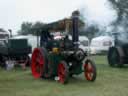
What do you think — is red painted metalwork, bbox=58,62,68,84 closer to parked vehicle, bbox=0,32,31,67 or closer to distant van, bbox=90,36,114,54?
parked vehicle, bbox=0,32,31,67

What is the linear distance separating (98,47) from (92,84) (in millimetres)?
21122

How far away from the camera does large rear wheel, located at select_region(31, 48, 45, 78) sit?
1319 cm

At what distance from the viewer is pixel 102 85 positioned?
453 inches

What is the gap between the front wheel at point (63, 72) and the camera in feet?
38.3

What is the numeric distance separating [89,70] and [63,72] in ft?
3.11

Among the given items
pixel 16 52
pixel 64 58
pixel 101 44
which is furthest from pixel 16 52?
pixel 101 44

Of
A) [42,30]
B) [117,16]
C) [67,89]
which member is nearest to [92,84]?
[67,89]

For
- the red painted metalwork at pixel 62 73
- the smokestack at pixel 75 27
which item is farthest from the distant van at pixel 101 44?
the red painted metalwork at pixel 62 73

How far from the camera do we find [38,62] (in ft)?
45.2

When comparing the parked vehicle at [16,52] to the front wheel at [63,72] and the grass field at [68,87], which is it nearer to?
the grass field at [68,87]

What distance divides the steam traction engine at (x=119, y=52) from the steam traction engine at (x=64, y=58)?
15.4 feet

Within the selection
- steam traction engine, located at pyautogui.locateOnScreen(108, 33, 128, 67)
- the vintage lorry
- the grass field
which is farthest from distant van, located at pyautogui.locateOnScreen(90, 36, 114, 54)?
the grass field

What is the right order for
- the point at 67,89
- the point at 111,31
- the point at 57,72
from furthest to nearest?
the point at 111,31 < the point at 57,72 < the point at 67,89

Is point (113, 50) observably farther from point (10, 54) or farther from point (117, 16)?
point (10, 54)
